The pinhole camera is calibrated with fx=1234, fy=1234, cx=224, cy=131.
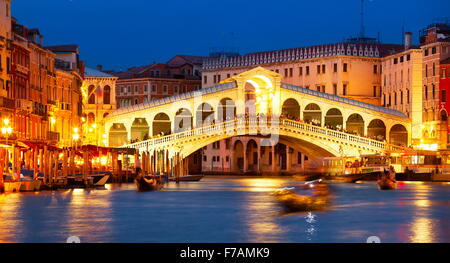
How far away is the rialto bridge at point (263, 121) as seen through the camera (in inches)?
1933

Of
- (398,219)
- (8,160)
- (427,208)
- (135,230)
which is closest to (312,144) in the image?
(8,160)

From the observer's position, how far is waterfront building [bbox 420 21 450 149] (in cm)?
5034

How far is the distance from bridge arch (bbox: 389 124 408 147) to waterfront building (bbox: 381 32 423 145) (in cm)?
50

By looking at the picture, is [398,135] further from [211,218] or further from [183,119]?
[211,218]

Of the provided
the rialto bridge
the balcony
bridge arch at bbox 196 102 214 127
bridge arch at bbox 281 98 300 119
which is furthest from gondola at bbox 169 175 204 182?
bridge arch at bbox 281 98 300 119

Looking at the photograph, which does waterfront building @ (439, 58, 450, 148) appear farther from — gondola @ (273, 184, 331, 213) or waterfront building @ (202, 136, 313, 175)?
gondola @ (273, 184, 331, 213)

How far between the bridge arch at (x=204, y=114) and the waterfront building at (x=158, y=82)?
1276 centimetres

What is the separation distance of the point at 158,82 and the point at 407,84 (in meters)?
19.6

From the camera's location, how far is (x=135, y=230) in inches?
870

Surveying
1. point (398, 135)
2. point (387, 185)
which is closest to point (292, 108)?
point (398, 135)

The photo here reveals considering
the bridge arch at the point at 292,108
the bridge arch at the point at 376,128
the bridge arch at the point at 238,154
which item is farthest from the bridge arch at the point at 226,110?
the bridge arch at the point at 238,154
